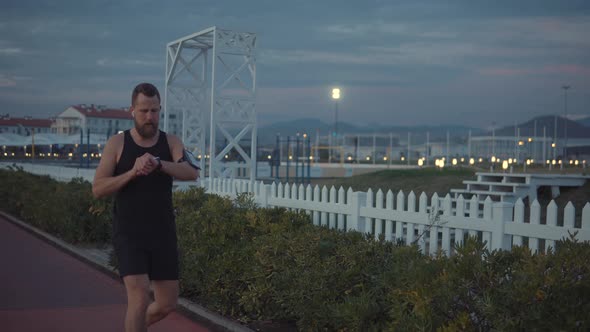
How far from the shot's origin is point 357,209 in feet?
26.3

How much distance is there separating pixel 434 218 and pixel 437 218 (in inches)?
2.4

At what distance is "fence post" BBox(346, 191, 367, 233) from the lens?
26.2ft

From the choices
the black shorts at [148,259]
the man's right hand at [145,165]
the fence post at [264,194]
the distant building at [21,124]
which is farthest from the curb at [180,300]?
the distant building at [21,124]

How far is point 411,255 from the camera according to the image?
17.4 feet

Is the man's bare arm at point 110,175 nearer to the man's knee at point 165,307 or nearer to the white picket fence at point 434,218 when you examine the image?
the man's knee at point 165,307

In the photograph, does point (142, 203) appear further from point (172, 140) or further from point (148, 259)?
point (172, 140)

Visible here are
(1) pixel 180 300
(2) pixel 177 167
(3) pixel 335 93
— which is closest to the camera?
(2) pixel 177 167

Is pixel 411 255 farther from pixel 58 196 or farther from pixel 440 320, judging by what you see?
pixel 58 196

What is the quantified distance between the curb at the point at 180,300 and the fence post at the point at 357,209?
1999mm

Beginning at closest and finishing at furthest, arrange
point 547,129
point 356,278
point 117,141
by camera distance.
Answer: point 117,141, point 356,278, point 547,129

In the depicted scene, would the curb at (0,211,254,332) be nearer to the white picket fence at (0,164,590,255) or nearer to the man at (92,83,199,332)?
the white picket fence at (0,164,590,255)

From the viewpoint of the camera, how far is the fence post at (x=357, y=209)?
800 cm

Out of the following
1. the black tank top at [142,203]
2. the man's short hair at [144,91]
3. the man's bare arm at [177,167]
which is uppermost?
the man's short hair at [144,91]

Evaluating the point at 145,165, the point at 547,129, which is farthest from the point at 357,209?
the point at 547,129
